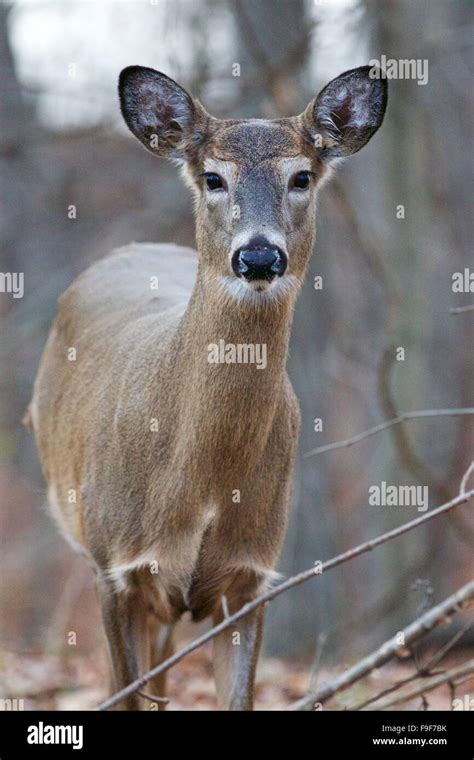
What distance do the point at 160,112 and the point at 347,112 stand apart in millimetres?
906

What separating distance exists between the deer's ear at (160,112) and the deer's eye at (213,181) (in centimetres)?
35

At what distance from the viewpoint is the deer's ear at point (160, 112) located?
6.29 m

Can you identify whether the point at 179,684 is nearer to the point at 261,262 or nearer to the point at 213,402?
the point at 213,402

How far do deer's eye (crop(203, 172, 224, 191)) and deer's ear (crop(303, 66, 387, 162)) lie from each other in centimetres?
62

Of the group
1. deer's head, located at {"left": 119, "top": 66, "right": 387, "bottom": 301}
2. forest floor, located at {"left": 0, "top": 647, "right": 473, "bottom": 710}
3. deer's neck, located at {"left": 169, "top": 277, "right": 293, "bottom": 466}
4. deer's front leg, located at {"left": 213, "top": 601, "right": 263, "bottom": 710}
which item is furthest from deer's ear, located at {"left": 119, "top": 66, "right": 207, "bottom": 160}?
forest floor, located at {"left": 0, "top": 647, "right": 473, "bottom": 710}

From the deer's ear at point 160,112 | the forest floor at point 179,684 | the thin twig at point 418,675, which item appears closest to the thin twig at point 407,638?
the thin twig at point 418,675

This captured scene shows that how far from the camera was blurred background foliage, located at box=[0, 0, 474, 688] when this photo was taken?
35.9ft

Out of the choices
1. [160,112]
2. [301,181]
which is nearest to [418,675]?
[301,181]

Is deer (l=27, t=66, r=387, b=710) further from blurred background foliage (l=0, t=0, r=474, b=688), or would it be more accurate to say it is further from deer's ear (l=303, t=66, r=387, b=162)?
blurred background foliage (l=0, t=0, r=474, b=688)

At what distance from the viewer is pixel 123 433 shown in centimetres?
648

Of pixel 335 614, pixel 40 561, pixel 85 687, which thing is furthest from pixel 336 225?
pixel 85 687

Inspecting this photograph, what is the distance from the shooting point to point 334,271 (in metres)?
17.0

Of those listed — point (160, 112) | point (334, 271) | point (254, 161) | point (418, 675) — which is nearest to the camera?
point (418, 675)
